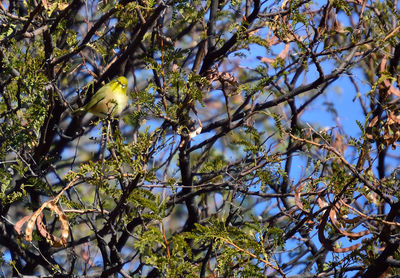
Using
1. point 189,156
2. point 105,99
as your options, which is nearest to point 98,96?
point 105,99

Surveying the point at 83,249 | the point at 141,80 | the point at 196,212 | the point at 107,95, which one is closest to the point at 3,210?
the point at 83,249

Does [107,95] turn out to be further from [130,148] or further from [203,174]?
[130,148]

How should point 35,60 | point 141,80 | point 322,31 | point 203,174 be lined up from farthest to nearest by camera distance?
1. point 141,80
2. point 203,174
3. point 322,31
4. point 35,60

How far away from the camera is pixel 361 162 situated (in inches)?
107

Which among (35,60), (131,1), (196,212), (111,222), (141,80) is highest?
(141,80)

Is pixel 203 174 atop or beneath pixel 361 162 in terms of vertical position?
atop

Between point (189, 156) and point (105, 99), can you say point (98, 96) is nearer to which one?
point (105, 99)

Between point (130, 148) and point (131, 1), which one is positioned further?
point (131, 1)

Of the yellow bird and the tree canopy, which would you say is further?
the yellow bird

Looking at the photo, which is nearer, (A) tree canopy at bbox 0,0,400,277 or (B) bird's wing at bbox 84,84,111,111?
(A) tree canopy at bbox 0,0,400,277

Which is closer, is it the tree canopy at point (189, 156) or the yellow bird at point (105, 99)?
the tree canopy at point (189, 156)

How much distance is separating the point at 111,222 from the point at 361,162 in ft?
4.59

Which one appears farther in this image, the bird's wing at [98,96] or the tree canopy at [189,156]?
the bird's wing at [98,96]

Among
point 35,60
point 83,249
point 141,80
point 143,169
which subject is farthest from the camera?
point 141,80
